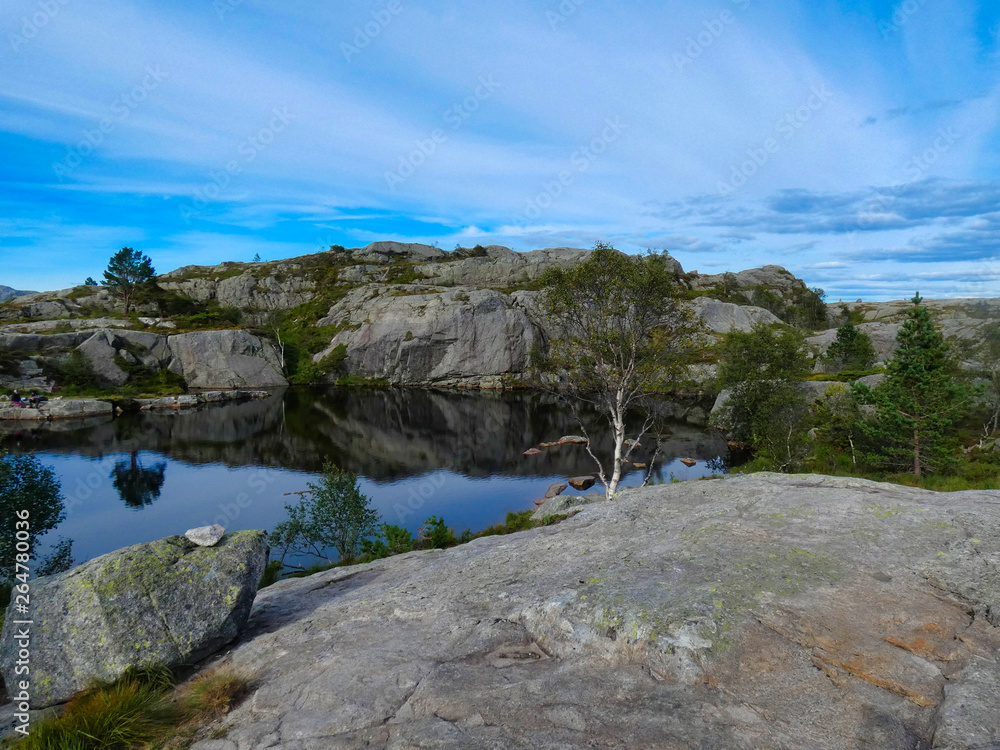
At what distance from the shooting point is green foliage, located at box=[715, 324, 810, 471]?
4356 cm

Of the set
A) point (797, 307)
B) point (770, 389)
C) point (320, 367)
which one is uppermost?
point (797, 307)

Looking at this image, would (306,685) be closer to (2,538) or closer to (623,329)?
(2,538)

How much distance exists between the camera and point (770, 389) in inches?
1907

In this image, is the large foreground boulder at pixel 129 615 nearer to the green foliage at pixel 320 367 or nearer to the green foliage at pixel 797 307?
the green foliage at pixel 320 367

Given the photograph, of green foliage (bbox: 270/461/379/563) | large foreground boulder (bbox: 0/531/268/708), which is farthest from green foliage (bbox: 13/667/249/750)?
green foliage (bbox: 270/461/379/563)

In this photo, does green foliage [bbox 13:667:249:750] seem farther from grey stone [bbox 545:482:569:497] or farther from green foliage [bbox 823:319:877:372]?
green foliage [bbox 823:319:877:372]

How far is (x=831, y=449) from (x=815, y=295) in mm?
137156

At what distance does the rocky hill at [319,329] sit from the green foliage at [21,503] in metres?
69.9

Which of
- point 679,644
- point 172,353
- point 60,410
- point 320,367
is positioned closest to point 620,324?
point 679,644

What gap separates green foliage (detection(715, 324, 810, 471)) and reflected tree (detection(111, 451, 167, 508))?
50001mm

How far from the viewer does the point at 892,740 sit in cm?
568

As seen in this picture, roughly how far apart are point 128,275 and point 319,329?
42023 millimetres

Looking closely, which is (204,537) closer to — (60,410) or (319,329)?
(60,410)

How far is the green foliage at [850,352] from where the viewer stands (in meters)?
82.8
